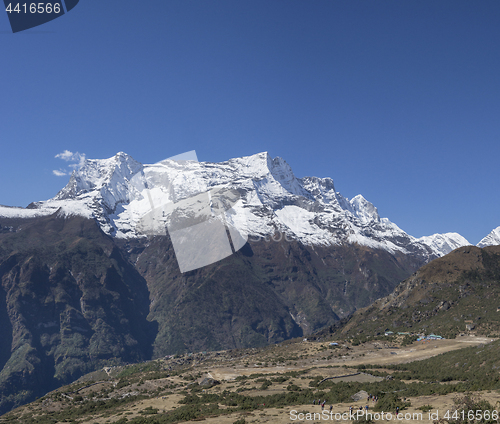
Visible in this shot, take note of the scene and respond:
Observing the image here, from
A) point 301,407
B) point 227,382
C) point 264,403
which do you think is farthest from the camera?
point 227,382

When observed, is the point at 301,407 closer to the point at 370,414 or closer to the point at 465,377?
the point at 370,414

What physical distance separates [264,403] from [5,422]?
4514 cm

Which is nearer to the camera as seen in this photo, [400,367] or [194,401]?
[194,401]

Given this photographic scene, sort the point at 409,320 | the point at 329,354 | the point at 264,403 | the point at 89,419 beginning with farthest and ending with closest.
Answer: the point at 409,320 → the point at 329,354 → the point at 89,419 → the point at 264,403

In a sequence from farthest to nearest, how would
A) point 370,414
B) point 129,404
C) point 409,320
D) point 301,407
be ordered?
point 409,320, point 129,404, point 301,407, point 370,414

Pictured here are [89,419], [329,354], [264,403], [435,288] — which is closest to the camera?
[264,403]

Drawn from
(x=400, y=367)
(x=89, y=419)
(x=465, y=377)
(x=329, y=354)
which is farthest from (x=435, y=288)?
(x=89, y=419)

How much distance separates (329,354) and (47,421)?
82.9 m

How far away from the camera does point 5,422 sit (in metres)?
63.5

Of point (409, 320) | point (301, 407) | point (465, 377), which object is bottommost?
point (409, 320)

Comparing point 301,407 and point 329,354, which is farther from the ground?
point 301,407

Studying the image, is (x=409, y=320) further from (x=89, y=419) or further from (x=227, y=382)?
(x=89, y=419)

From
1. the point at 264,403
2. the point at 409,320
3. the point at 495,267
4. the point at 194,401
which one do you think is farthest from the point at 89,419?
the point at 495,267

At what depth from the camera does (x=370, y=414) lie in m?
41.9
